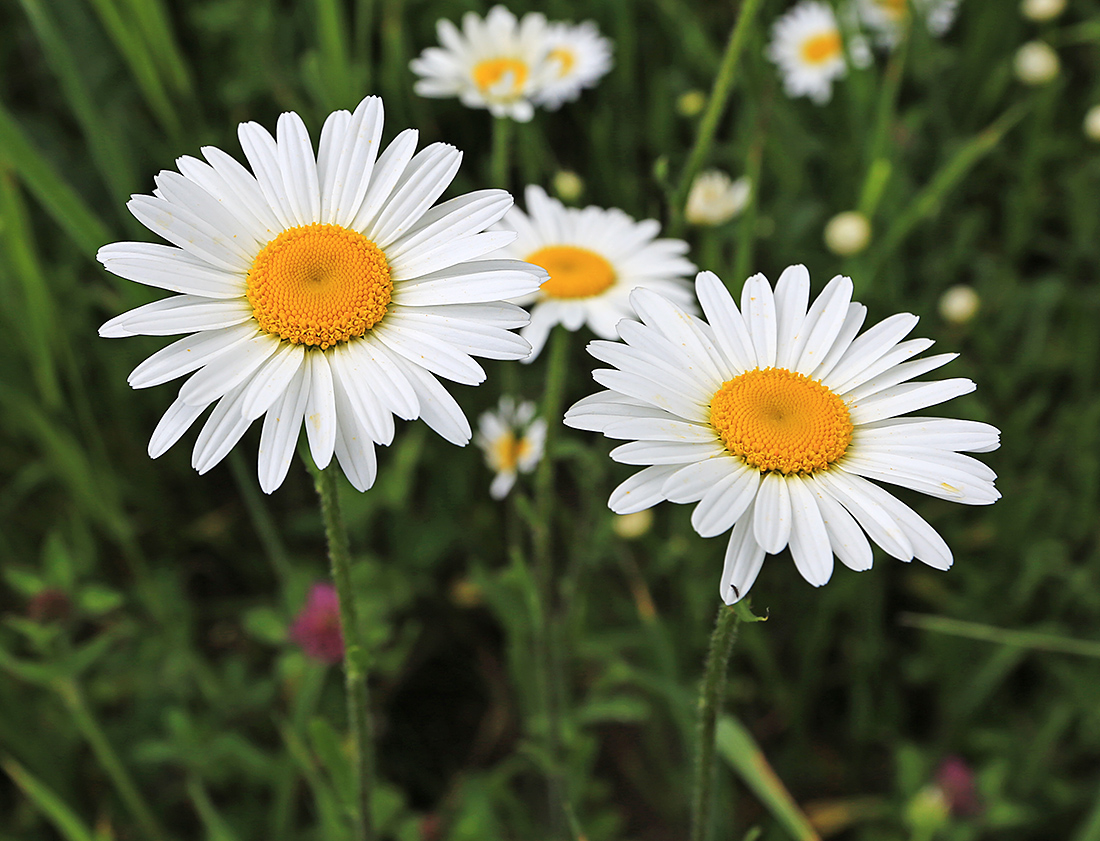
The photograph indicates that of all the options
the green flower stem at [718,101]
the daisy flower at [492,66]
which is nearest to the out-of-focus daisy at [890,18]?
the daisy flower at [492,66]

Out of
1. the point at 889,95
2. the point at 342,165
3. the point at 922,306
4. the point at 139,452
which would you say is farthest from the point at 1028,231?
the point at 139,452

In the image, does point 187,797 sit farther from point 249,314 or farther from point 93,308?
point 249,314

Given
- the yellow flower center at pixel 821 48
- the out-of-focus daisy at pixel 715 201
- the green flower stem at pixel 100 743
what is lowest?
the green flower stem at pixel 100 743

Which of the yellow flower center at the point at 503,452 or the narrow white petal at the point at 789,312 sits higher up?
the narrow white petal at the point at 789,312

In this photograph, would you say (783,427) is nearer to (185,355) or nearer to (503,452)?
(185,355)

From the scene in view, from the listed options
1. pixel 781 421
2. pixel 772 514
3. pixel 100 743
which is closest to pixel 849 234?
pixel 781 421

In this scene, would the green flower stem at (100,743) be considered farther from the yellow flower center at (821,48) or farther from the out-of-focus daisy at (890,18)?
the yellow flower center at (821,48)
